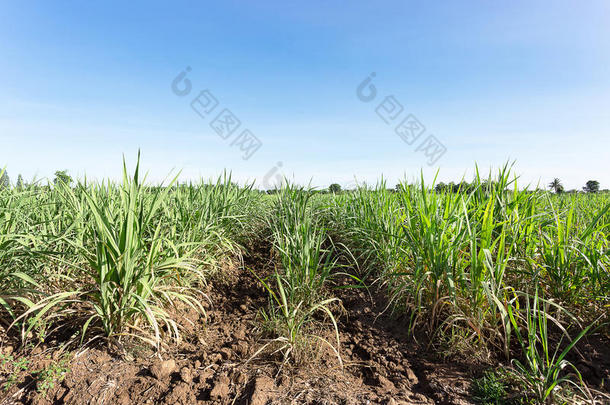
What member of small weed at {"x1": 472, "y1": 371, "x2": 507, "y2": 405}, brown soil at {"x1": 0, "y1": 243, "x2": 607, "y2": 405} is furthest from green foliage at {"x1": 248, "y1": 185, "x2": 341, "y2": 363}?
small weed at {"x1": 472, "y1": 371, "x2": 507, "y2": 405}

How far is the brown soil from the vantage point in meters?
1.57

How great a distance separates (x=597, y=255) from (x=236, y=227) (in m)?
3.07

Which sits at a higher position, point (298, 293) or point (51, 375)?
point (298, 293)

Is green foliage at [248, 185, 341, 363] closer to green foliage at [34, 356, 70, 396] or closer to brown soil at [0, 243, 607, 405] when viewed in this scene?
brown soil at [0, 243, 607, 405]

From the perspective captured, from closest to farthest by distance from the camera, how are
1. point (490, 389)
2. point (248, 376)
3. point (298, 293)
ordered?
point (490, 389) < point (248, 376) < point (298, 293)

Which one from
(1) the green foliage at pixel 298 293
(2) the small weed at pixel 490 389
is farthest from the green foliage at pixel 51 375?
(2) the small weed at pixel 490 389

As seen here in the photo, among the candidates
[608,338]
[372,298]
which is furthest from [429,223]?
[608,338]

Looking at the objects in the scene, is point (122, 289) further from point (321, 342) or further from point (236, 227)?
→ point (236, 227)

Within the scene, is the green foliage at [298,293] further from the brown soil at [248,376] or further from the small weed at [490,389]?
the small weed at [490,389]

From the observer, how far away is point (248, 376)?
169 centimetres

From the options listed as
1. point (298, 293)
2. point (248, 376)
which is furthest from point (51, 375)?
point (298, 293)

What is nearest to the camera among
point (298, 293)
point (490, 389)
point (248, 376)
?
point (490, 389)

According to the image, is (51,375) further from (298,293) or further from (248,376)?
(298,293)

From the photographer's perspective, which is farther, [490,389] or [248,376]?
[248,376]
